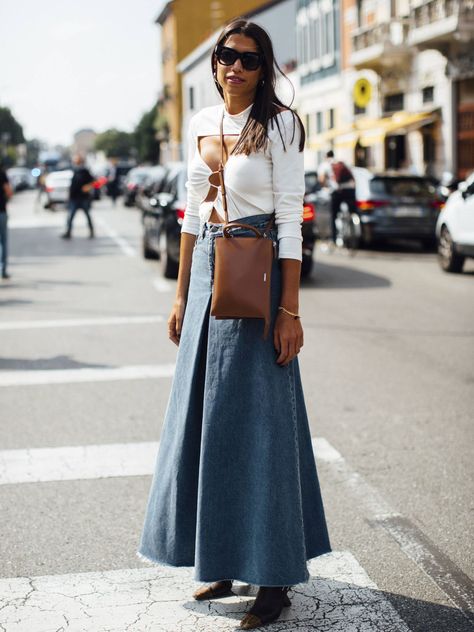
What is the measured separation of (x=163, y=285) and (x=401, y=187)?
6.71 m

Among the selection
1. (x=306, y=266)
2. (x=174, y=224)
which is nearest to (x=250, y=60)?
(x=174, y=224)

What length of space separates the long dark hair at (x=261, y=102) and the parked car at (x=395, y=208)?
15558 mm

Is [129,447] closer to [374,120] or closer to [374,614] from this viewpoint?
[374,614]

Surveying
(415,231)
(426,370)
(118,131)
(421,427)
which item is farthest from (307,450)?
(118,131)

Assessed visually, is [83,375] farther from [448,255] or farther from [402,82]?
[402,82]

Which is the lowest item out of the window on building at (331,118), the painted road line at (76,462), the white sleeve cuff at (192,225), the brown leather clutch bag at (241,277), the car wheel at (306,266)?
the painted road line at (76,462)

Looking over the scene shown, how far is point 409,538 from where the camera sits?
433cm

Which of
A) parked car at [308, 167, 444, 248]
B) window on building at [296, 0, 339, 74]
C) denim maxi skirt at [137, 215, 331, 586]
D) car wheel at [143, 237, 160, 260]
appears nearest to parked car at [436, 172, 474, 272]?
parked car at [308, 167, 444, 248]

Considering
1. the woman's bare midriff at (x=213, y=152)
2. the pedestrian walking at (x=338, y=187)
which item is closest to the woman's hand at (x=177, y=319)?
the woman's bare midriff at (x=213, y=152)

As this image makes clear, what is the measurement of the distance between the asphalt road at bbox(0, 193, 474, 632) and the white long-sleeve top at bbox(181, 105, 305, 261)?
1.38 m

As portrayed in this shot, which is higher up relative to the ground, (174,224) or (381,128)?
(381,128)

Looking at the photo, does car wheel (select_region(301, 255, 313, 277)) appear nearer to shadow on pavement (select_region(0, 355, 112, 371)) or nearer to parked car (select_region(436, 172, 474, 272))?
parked car (select_region(436, 172, 474, 272))

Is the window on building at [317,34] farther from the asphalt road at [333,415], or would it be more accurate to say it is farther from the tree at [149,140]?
the tree at [149,140]

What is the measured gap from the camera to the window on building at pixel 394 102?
32938 mm
